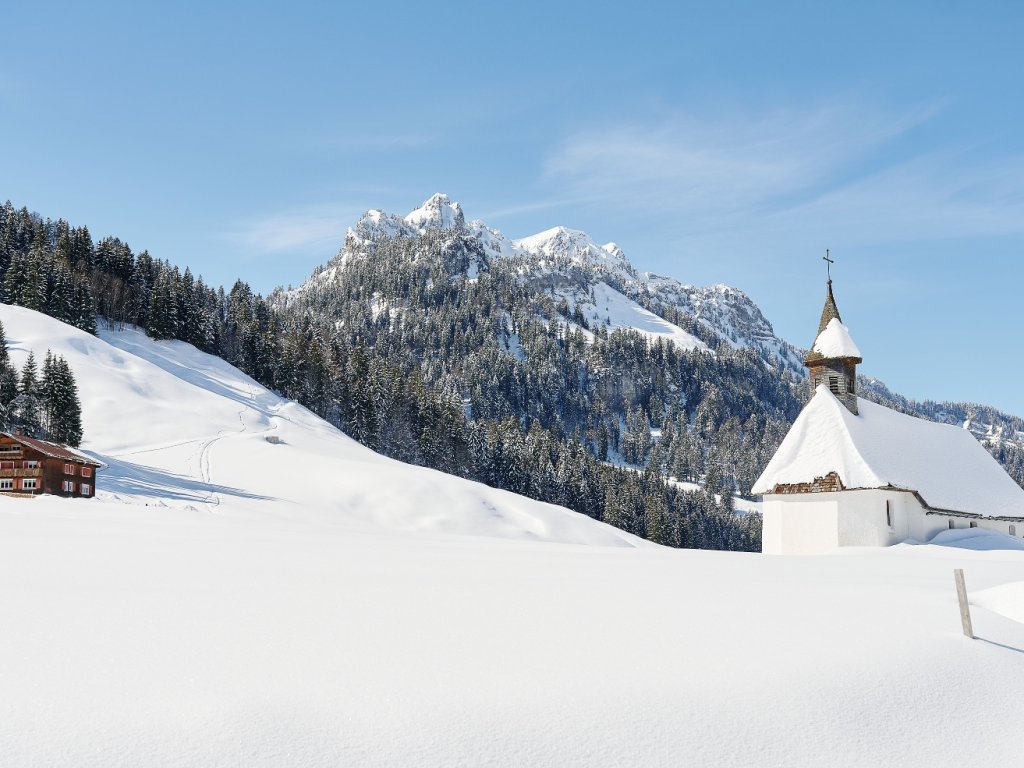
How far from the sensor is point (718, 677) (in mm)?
10289

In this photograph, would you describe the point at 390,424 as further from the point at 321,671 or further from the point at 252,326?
the point at 321,671

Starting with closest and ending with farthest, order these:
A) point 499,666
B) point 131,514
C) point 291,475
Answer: point 499,666 < point 131,514 < point 291,475

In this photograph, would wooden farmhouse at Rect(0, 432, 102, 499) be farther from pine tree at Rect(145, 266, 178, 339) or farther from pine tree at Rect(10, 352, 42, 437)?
pine tree at Rect(145, 266, 178, 339)

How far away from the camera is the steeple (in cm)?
4403

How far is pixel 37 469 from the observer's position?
132ft

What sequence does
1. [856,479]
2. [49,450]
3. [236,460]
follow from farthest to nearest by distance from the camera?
[236,460] → [49,450] → [856,479]

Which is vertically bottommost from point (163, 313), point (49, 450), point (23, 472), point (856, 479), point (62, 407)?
point (23, 472)

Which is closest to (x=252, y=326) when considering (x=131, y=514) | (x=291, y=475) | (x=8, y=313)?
(x=8, y=313)

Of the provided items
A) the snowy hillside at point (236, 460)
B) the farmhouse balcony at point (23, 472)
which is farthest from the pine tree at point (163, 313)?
the farmhouse balcony at point (23, 472)

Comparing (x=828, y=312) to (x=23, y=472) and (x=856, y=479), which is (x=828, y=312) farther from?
(x=23, y=472)

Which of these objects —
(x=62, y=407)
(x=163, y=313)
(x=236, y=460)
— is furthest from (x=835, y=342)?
(x=163, y=313)

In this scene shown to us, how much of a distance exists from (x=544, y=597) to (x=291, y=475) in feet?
145

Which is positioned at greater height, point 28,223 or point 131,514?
point 28,223

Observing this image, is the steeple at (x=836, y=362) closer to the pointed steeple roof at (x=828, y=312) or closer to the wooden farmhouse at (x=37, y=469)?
the pointed steeple roof at (x=828, y=312)
